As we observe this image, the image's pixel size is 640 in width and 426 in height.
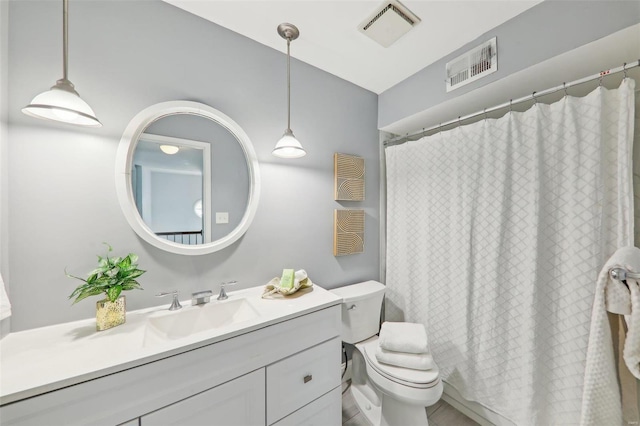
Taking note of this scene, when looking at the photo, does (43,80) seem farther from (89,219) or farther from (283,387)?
(283,387)

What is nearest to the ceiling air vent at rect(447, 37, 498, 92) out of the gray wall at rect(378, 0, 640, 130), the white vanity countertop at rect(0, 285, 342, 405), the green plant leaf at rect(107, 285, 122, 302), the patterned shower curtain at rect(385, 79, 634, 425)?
the gray wall at rect(378, 0, 640, 130)

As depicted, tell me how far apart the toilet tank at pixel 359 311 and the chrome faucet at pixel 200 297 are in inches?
31.7

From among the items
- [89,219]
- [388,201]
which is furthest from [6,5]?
[388,201]

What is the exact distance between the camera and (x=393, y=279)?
75.2 inches

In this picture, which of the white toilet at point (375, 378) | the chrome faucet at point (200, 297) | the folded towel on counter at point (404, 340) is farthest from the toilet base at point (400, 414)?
the chrome faucet at point (200, 297)

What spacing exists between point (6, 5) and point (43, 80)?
263mm

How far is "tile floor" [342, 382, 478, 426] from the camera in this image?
143 cm

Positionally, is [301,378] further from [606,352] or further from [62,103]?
[62,103]

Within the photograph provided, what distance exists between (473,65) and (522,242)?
110 cm

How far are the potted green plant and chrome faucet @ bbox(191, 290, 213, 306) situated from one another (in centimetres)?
26

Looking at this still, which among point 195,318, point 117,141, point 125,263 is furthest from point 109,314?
point 117,141

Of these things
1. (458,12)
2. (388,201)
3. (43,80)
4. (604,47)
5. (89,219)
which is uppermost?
(458,12)

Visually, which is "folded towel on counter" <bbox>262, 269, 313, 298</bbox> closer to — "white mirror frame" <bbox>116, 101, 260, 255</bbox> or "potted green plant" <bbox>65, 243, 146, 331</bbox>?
"white mirror frame" <bbox>116, 101, 260, 255</bbox>

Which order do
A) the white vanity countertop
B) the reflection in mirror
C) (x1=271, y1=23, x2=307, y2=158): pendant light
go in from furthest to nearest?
(x1=271, y1=23, x2=307, y2=158): pendant light < the reflection in mirror < the white vanity countertop
